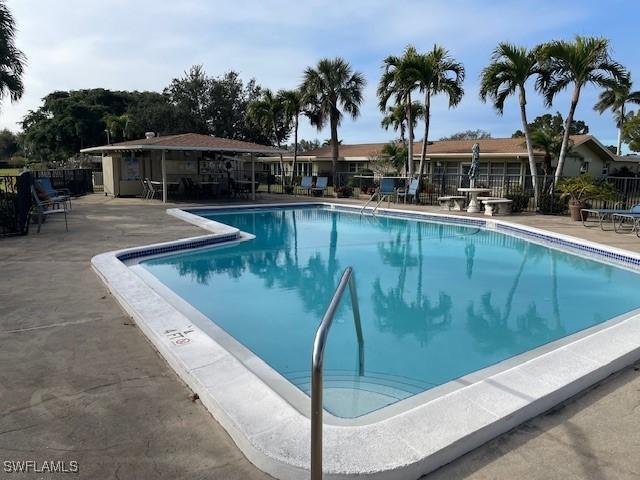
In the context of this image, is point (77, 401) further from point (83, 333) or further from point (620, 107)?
point (620, 107)

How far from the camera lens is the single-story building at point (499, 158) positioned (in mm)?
24969

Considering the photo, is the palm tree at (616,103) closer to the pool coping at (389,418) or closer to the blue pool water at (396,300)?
the blue pool water at (396,300)

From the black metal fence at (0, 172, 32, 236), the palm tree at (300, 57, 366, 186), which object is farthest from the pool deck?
the palm tree at (300, 57, 366, 186)

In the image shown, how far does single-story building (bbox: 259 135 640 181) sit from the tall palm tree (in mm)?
5291

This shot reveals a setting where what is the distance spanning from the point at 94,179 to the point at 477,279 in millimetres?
26395

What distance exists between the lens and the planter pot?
13.9 meters

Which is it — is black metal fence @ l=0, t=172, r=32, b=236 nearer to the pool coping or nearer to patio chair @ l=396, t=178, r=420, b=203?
the pool coping

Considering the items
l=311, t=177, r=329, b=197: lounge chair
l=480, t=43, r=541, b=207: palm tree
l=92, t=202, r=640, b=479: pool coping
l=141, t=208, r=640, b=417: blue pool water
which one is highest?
l=480, t=43, r=541, b=207: palm tree

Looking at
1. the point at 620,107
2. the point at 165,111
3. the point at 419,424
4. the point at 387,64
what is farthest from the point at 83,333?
the point at 620,107

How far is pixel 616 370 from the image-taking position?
3689 mm

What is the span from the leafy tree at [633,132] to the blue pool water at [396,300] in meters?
29.5

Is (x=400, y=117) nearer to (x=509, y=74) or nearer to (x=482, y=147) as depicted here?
(x=482, y=147)

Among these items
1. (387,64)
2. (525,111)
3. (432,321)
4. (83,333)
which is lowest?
(432,321)

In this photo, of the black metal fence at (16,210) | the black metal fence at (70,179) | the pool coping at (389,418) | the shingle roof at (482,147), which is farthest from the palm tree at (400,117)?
the pool coping at (389,418)
